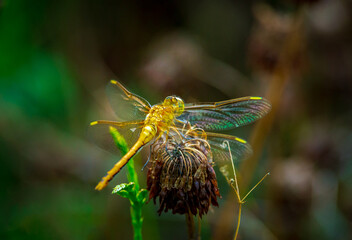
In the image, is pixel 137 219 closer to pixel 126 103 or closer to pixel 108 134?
pixel 108 134

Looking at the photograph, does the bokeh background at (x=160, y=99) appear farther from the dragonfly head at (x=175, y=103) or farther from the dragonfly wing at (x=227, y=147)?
the dragonfly head at (x=175, y=103)

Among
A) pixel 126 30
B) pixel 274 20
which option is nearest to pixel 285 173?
pixel 274 20

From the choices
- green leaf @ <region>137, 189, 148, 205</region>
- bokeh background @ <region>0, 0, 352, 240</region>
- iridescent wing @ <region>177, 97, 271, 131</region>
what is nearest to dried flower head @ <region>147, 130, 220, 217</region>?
green leaf @ <region>137, 189, 148, 205</region>

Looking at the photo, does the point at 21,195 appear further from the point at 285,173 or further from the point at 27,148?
the point at 285,173

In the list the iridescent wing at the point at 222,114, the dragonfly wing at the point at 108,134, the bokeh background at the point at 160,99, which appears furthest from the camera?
the bokeh background at the point at 160,99

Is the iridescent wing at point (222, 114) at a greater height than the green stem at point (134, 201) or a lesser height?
greater

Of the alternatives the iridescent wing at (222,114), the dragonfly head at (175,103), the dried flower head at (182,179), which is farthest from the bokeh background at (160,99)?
the dried flower head at (182,179)
